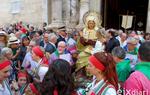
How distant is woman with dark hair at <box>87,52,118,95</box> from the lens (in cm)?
385

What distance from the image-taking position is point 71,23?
696 inches

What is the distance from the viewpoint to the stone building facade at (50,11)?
56.1 feet

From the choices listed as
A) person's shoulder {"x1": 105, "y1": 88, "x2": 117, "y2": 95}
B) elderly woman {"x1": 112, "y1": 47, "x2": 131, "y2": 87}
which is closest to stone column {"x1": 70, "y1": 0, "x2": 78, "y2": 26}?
elderly woman {"x1": 112, "y1": 47, "x2": 131, "y2": 87}

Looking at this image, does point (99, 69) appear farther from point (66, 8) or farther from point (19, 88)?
point (66, 8)

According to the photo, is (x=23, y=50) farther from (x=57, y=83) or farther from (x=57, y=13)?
(x=57, y=13)

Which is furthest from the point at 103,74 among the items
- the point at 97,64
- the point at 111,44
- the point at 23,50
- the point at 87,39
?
the point at 23,50

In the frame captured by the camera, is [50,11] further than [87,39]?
Yes

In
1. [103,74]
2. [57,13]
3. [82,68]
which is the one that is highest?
[103,74]

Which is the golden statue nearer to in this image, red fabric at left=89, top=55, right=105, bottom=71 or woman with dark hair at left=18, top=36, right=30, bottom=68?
woman with dark hair at left=18, top=36, right=30, bottom=68

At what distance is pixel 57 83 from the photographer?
3.42 m

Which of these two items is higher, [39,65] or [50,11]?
[39,65]

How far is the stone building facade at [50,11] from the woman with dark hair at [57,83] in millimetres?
11899

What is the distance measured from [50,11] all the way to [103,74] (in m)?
15.7

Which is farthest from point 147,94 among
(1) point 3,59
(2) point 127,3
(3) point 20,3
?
(3) point 20,3
